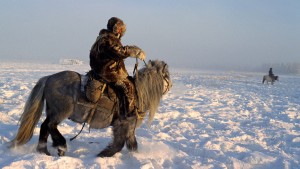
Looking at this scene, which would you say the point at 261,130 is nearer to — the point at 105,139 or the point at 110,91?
the point at 105,139

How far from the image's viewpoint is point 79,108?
4320mm

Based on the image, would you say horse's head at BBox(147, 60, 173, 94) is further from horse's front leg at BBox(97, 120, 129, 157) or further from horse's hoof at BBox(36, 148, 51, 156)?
horse's hoof at BBox(36, 148, 51, 156)

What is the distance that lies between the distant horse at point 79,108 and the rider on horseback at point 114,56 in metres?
0.16

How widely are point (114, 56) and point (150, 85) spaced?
830 millimetres

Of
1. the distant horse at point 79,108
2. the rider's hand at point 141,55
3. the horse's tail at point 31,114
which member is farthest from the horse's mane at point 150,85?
the horse's tail at point 31,114

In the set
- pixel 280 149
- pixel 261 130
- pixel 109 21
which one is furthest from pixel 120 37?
pixel 261 130

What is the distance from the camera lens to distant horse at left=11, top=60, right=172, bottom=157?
14.1 ft

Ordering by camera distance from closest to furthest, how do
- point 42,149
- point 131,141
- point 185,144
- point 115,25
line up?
point 115,25 < point 42,149 < point 131,141 < point 185,144

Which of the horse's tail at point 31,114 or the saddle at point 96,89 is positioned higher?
the saddle at point 96,89

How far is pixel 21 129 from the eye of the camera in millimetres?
4477

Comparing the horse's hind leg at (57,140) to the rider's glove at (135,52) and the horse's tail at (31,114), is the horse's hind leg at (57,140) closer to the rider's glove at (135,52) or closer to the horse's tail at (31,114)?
the horse's tail at (31,114)

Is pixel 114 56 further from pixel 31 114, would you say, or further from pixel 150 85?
pixel 31 114

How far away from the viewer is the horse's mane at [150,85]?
450 centimetres

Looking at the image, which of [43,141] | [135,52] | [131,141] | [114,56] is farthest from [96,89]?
[43,141]
